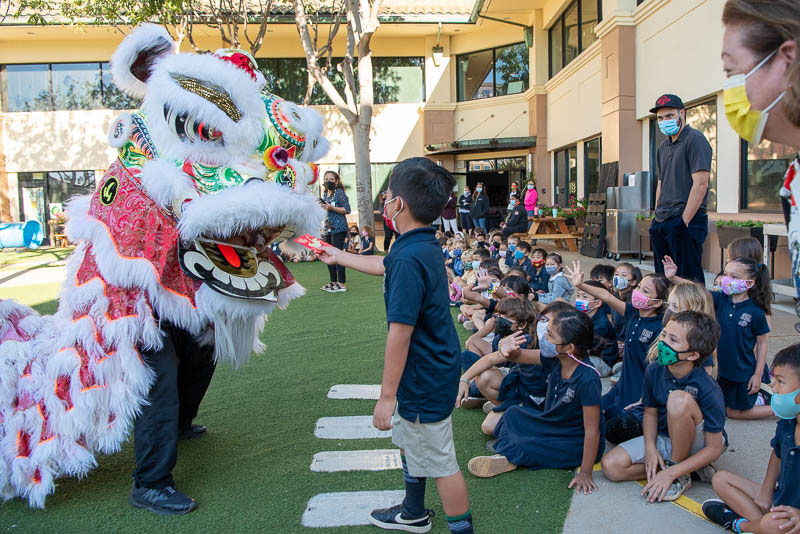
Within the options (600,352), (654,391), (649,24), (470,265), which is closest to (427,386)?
(654,391)

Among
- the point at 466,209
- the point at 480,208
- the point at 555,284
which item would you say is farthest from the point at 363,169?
the point at 555,284

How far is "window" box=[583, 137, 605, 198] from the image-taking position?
50.1 ft

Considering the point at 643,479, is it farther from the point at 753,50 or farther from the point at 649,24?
the point at 649,24

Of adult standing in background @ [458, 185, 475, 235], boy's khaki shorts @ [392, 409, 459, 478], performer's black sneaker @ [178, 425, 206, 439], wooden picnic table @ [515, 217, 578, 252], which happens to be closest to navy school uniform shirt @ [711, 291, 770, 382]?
boy's khaki shorts @ [392, 409, 459, 478]

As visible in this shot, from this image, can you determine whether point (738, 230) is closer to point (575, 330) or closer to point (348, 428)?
point (575, 330)

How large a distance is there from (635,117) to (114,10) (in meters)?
12.4

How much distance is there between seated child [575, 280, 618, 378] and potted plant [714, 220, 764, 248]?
3.46 meters

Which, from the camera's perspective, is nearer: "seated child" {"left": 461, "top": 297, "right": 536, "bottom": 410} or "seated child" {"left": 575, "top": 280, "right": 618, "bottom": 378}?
"seated child" {"left": 461, "top": 297, "right": 536, "bottom": 410}

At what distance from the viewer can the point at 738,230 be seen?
310 inches

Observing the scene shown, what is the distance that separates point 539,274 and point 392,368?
507 centimetres

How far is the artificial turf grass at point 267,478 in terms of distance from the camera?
2914 millimetres

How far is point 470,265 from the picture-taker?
340 inches

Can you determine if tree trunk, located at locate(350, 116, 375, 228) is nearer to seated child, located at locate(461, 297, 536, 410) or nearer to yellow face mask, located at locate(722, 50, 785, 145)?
seated child, located at locate(461, 297, 536, 410)

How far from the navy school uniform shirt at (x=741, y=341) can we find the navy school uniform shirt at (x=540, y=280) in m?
3.18
